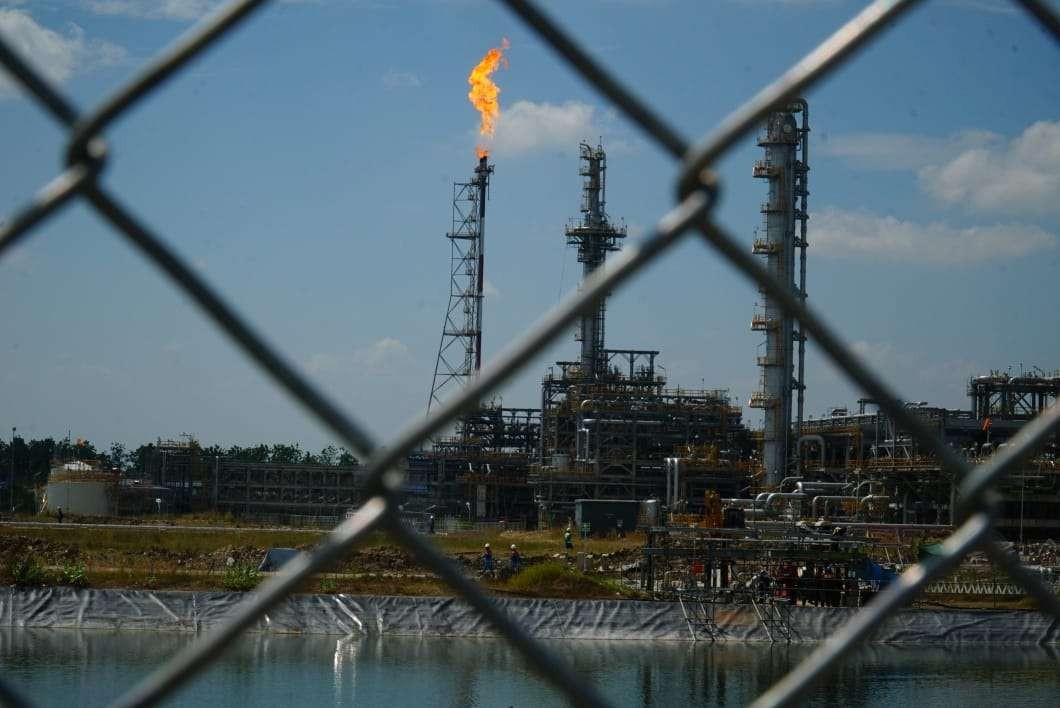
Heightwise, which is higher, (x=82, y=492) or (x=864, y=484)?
(x=864, y=484)

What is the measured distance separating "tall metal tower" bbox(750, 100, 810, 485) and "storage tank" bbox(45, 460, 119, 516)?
2096 cm

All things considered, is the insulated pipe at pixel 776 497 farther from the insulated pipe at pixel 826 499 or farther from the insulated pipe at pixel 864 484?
the insulated pipe at pixel 864 484

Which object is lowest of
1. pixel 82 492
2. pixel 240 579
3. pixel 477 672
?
pixel 477 672

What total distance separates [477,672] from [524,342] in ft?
51.3

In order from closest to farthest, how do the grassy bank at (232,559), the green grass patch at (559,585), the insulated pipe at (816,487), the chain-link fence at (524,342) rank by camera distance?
1. the chain-link fence at (524,342)
2. the grassy bank at (232,559)
3. the green grass patch at (559,585)
4. the insulated pipe at (816,487)

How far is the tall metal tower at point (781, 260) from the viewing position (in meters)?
33.3

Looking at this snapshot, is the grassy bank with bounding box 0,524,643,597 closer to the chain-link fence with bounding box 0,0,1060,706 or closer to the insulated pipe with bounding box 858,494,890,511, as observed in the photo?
the insulated pipe with bounding box 858,494,890,511

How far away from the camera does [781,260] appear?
33.2 metres

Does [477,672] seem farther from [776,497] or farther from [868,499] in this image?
[868,499]

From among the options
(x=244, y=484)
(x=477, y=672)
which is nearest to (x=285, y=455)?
(x=244, y=484)

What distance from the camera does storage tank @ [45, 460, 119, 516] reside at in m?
41.6

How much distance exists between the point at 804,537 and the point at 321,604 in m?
8.03

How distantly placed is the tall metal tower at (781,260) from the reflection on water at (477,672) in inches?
595

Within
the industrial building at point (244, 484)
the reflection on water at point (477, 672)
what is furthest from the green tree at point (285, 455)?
the reflection on water at point (477, 672)
